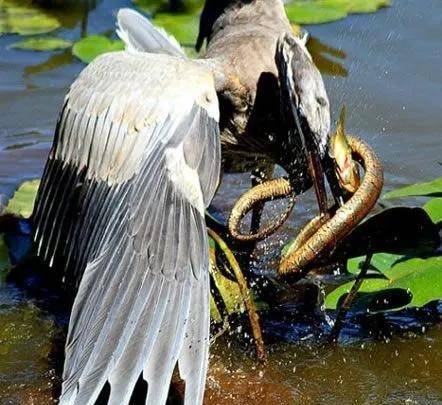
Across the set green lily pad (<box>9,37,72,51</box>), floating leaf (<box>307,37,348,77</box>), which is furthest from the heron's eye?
green lily pad (<box>9,37,72,51</box>)

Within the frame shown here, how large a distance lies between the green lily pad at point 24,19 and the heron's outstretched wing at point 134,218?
318 centimetres

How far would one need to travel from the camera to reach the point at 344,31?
7305 millimetres

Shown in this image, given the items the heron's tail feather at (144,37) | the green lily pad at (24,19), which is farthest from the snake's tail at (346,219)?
the green lily pad at (24,19)

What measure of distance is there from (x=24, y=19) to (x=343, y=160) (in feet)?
14.1

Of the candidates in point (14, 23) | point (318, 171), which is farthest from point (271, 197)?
point (14, 23)

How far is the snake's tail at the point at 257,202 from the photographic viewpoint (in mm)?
4188

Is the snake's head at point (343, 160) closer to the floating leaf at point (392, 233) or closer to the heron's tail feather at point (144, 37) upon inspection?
the floating leaf at point (392, 233)

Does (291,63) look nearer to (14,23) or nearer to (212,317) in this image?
(212,317)

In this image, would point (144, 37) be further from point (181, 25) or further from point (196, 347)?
point (181, 25)

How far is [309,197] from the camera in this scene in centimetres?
555

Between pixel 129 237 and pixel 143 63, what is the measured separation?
82 centimetres

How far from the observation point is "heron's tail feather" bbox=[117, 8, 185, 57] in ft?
15.7

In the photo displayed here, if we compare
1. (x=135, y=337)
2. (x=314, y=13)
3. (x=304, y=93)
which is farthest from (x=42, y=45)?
(x=135, y=337)

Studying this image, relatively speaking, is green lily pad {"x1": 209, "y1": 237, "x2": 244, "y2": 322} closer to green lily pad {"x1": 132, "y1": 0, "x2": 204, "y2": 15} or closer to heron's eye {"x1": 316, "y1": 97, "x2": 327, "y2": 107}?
heron's eye {"x1": 316, "y1": 97, "x2": 327, "y2": 107}
